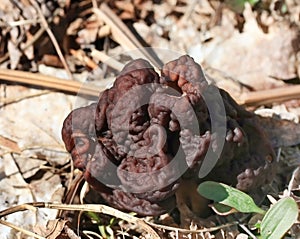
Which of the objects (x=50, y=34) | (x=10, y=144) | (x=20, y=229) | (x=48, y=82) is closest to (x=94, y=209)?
(x=20, y=229)

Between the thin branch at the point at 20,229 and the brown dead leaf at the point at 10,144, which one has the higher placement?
the brown dead leaf at the point at 10,144

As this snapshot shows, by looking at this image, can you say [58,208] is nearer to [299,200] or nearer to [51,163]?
[51,163]

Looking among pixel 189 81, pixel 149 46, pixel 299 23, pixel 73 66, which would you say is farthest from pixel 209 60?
pixel 189 81

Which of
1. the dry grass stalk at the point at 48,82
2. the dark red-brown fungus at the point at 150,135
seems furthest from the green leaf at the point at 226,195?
the dry grass stalk at the point at 48,82

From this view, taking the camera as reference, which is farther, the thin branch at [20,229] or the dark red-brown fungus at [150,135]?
the thin branch at [20,229]

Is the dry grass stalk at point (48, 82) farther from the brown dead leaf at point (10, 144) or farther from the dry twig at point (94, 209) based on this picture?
the dry twig at point (94, 209)

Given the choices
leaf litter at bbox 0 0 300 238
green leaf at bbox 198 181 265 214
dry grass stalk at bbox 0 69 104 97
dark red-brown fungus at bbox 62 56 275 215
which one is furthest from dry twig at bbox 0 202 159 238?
dry grass stalk at bbox 0 69 104 97
